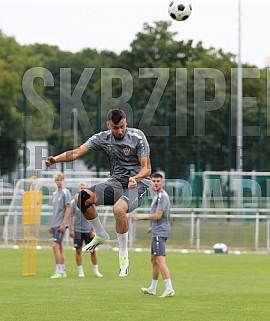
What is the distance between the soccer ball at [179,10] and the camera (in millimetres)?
19344

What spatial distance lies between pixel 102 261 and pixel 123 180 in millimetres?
14209

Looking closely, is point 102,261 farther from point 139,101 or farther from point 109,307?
point 139,101

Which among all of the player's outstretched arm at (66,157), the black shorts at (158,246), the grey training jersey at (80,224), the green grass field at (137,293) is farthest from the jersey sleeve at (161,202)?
the grey training jersey at (80,224)

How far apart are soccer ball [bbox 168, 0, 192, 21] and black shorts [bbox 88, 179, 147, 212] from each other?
4.64m

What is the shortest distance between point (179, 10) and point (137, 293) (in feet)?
19.1

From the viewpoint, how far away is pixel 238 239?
1485 inches

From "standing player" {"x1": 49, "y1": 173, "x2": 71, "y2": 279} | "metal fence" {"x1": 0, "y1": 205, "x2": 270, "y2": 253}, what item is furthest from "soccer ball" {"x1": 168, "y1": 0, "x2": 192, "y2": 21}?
"metal fence" {"x1": 0, "y1": 205, "x2": 270, "y2": 253}

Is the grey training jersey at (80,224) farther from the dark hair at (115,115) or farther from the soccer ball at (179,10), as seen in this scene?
the dark hair at (115,115)

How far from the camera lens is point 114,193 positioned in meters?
15.9

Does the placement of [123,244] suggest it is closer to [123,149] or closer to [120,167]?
[120,167]

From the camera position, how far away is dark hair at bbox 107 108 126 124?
15.1 m

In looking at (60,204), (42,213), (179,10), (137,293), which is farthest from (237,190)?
(179,10)

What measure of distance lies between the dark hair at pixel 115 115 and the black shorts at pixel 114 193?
1.14 metres

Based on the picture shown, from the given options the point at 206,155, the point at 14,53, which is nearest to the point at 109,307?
the point at 206,155
